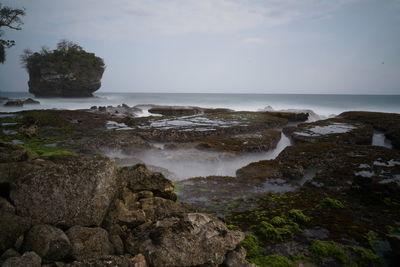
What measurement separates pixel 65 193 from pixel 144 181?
2303 mm

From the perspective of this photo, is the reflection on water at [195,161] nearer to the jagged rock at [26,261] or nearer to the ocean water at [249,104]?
the jagged rock at [26,261]

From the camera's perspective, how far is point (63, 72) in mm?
75625

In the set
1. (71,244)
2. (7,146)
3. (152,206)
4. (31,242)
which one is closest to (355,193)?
(152,206)

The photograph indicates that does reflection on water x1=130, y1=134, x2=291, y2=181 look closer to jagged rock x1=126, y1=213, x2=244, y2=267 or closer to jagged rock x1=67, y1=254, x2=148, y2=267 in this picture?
jagged rock x1=126, y1=213, x2=244, y2=267

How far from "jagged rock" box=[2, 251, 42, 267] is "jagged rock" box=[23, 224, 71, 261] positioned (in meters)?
0.20

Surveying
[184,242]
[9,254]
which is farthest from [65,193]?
[184,242]

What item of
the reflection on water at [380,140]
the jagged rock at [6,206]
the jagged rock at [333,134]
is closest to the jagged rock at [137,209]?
the jagged rock at [6,206]

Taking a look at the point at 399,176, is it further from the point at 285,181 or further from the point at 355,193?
the point at 285,181

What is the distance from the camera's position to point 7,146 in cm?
820

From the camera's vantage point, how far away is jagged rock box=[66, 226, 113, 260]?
3980 millimetres

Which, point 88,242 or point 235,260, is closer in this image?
point 88,242

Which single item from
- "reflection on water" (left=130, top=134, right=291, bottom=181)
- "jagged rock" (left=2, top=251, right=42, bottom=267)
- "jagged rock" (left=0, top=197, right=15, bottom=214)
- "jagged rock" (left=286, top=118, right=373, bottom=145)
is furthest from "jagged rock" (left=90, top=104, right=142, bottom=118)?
"jagged rock" (left=2, top=251, right=42, bottom=267)

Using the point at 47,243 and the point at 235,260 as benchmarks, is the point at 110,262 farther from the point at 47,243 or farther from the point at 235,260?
the point at 235,260

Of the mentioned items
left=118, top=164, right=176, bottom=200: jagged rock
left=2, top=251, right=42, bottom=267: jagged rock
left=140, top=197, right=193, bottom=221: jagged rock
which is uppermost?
→ left=118, top=164, right=176, bottom=200: jagged rock
